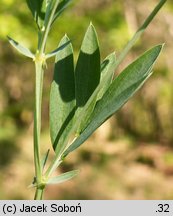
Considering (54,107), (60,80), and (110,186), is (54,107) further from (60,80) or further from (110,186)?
(110,186)

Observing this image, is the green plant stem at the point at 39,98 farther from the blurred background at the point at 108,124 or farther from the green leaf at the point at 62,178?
the blurred background at the point at 108,124

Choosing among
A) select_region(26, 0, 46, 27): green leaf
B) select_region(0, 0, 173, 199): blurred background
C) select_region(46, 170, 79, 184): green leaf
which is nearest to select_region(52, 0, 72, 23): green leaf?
select_region(26, 0, 46, 27): green leaf

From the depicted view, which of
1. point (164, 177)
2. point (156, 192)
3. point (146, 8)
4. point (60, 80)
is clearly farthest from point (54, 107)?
point (164, 177)

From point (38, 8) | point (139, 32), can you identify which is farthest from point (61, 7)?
point (139, 32)

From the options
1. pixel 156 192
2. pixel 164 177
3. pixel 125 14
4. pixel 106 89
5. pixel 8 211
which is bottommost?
pixel 8 211

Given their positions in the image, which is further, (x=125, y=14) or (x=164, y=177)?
(x=164, y=177)

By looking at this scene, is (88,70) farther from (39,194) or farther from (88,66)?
(39,194)

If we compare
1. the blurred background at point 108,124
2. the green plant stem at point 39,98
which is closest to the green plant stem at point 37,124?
the green plant stem at point 39,98
